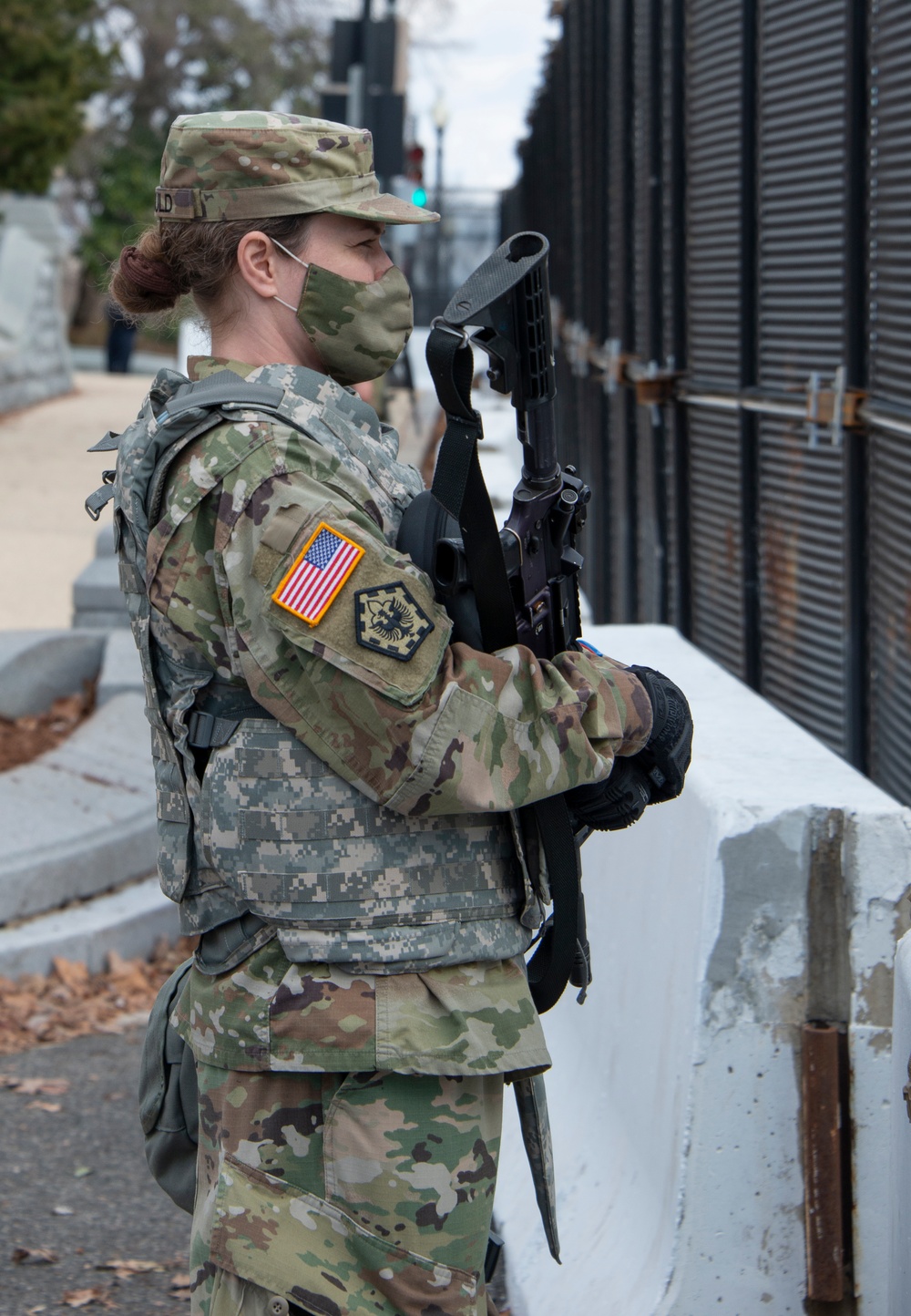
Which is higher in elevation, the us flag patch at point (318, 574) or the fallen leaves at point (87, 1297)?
the us flag patch at point (318, 574)

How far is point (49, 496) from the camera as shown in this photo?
16.1m

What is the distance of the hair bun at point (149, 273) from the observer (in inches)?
82.0

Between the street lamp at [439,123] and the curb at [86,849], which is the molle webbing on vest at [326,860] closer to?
the curb at [86,849]

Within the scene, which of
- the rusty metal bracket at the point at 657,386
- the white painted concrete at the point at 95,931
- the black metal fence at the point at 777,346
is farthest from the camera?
the rusty metal bracket at the point at 657,386

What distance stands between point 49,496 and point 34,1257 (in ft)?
44.5

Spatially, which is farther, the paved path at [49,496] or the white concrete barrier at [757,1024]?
the paved path at [49,496]

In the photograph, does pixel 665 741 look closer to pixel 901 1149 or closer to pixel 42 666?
pixel 901 1149

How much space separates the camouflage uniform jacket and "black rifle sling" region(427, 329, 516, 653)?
7 centimetres

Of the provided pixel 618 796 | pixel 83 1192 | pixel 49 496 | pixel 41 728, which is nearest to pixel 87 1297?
pixel 83 1192

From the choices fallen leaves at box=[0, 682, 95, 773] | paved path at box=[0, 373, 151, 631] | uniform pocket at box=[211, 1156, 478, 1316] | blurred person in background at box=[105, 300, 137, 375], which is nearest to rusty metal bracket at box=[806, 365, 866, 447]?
uniform pocket at box=[211, 1156, 478, 1316]

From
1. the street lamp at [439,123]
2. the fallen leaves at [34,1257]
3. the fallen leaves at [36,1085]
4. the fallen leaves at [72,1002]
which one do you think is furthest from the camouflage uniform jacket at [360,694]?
the street lamp at [439,123]

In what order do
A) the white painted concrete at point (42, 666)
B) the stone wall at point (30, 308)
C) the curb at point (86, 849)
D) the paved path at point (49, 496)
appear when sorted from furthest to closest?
1. the stone wall at point (30, 308)
2. the paved path at point (49, 496)
3. the white painted concrete at point (42, 666)
4. the curb at point (86, 849)

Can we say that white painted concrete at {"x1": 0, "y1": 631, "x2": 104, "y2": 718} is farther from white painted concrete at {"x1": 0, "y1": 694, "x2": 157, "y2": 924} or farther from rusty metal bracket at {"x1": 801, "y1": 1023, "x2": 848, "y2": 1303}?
rusty metal bracket at {"x1": 801, "y1": 1023, "x2": 848, "y2": 1303}

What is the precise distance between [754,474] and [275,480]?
302 centimetres
